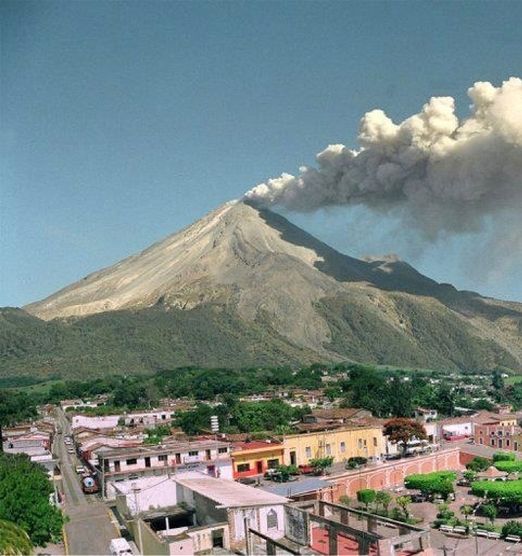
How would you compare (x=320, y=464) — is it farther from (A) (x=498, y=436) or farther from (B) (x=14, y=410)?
(B) (x=14, y=410)

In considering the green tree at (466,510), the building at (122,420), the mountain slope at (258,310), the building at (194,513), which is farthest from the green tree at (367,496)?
the mountain slope at (258,310)

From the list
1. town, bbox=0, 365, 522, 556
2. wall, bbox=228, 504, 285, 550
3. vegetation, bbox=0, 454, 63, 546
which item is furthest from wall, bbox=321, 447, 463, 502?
vegetation, bbox=0, 454, 63, 546

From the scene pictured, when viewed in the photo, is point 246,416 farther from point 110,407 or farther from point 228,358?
point 228,358

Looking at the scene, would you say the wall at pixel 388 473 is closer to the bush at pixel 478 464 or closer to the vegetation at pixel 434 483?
the bush at pixel 478 464

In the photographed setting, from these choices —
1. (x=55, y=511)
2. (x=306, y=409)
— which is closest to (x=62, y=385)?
(x=306, y=409)

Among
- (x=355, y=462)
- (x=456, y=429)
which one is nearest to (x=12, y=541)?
(x=355, y=462)

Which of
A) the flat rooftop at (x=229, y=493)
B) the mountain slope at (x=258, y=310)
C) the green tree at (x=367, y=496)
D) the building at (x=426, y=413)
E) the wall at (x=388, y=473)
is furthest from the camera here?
the mountain slope at (x=258, y=310)
